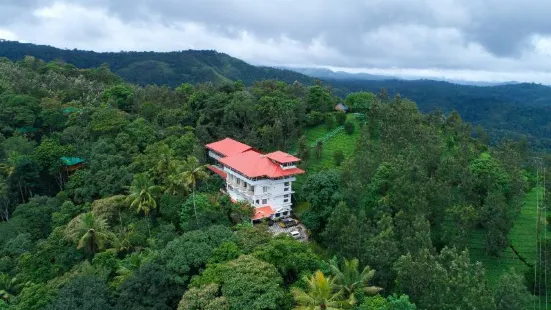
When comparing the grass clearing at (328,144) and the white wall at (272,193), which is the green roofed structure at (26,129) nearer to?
the white wall at (272,193)

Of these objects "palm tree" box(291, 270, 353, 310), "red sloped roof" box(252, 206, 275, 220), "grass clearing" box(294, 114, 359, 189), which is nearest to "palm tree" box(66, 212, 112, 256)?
"red sloped roof" box(252, 206, 275, 220)

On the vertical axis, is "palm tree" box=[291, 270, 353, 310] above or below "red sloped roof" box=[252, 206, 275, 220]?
above

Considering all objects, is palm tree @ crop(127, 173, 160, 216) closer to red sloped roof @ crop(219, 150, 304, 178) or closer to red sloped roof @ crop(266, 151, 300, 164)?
red sloped roof @ crop(219, 150, 304, 178)

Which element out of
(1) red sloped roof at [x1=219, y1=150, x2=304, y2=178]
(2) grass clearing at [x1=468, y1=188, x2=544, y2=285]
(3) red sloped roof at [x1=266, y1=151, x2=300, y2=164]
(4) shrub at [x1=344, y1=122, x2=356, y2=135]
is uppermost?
(4) shrub at [x1=344, y1=122, x2=356, y2=135]

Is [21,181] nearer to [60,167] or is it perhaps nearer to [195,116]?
[60,167]

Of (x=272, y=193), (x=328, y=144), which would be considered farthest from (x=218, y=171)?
(x=328, y=144)

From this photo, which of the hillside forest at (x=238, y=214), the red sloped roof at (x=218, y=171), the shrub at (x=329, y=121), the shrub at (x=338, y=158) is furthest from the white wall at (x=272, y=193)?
the shrub at (x=329, y=121)
